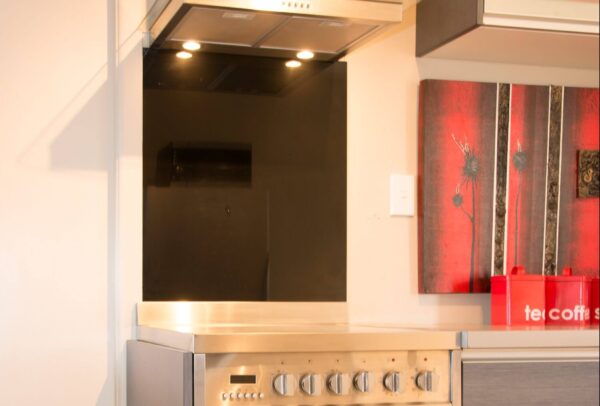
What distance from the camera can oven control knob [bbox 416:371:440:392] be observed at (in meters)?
2.02

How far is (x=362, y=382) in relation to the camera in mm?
1963

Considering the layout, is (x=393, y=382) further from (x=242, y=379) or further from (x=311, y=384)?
(x=242, y=379)

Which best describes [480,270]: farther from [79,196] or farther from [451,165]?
[79,196]

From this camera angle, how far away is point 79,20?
240cm

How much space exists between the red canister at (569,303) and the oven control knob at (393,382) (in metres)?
0.71

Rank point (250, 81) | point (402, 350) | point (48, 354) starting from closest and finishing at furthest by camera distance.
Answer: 1. point (402, 350)
2. point (48, 354)
3. point (250, 81)

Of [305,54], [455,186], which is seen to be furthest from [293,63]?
[455,186]

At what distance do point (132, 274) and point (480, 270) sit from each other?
93 cm

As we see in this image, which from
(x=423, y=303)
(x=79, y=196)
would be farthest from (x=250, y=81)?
(x=423, y=303)

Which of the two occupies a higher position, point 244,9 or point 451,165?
point 244,9

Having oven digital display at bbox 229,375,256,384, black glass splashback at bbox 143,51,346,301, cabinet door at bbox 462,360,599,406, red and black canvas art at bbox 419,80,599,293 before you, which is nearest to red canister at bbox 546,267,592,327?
red and black canvas art at bbox 419,80,599,293

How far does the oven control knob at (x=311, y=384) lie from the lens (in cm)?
193

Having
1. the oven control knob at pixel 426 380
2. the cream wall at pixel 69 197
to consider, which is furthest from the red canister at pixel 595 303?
the cream wall at pixel 69 197

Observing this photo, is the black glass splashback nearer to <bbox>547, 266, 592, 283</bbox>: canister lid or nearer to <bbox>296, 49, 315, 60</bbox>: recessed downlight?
<bbox>296, 49, 315, 60</bbox>: recessed downlight
